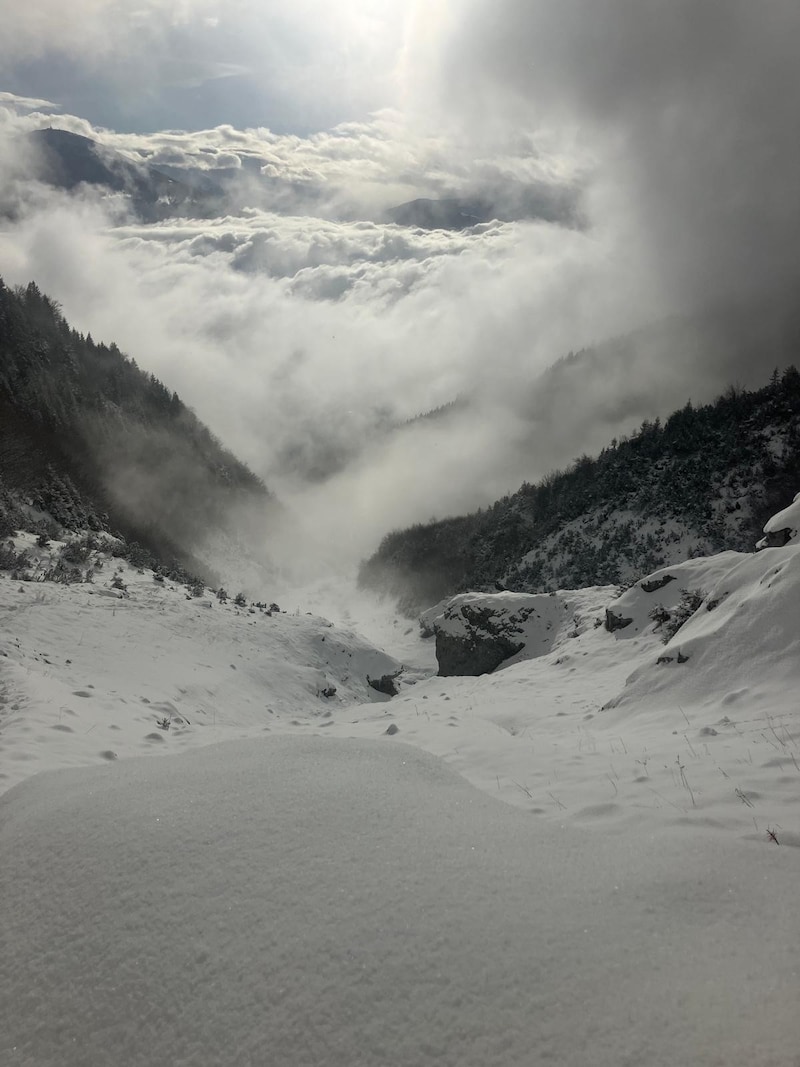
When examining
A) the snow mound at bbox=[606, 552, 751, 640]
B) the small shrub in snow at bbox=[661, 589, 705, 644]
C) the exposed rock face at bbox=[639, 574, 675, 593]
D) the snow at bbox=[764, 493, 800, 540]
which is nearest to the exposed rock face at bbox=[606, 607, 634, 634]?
the snow mound at bbox=[606, 552, 751, 640]

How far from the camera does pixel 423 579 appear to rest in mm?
76688

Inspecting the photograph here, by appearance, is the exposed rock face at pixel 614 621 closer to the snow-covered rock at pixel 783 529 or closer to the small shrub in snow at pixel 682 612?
the small shrub in snow at pixel 682 612

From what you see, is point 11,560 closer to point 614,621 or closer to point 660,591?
point 614,621

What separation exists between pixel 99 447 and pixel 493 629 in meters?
50.1

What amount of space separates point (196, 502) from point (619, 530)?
50274mm

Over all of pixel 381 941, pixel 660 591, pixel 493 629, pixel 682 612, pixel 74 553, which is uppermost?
pixel 74 553

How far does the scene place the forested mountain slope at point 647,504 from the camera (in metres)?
48.3

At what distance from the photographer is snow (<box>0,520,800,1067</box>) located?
203 cm

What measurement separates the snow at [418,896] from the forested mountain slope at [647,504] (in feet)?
140

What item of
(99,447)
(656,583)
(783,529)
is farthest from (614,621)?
(99,447)

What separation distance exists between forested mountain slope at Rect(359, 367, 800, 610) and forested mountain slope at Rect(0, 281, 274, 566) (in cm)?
3092

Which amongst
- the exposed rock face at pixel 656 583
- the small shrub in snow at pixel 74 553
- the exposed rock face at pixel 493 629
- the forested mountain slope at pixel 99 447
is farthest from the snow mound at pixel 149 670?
the forested mountain slope at pixel 99 447

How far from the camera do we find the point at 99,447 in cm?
5600

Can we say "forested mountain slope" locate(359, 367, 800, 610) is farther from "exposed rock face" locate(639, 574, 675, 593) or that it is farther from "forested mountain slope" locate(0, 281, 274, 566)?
"exposed rock face" locate(639, 574, 675, 593)
